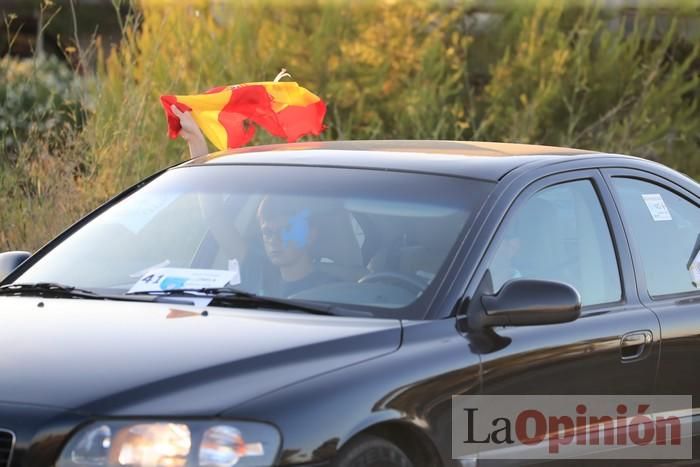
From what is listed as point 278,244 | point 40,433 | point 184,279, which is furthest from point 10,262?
point 40,433

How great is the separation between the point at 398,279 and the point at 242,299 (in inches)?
18.9

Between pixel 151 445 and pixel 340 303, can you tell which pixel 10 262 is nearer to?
pixel 340 303

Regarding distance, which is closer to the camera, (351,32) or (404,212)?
(404,212)

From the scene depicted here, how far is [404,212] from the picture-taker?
5.09m

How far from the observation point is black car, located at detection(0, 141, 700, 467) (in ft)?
12.9

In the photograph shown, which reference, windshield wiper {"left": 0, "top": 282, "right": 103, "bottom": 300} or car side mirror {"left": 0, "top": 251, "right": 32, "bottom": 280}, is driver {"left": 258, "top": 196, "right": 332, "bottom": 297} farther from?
car side mirror {"left": 0, "top": 251, "right": 32, "bottom": 280}

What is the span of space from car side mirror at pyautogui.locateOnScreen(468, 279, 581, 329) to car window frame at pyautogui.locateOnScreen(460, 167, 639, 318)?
0.25 meters

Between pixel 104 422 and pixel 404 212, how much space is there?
1.55 meters

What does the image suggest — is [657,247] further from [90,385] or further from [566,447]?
[90,385]

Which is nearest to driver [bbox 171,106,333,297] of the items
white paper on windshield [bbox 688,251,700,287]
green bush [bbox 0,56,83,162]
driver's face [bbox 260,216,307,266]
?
driver's face [bbox 260,216,307,266]

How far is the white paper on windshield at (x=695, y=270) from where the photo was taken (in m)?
5.90

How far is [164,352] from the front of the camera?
4.20 metres

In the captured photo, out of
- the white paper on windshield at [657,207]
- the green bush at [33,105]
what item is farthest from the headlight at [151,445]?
the green bush at [33,105]

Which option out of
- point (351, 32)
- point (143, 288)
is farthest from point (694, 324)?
point (351, 32)
